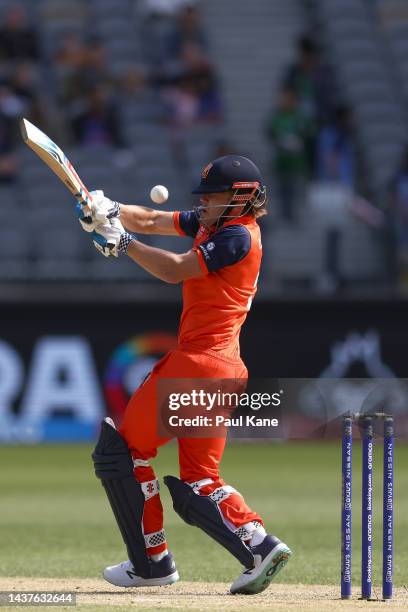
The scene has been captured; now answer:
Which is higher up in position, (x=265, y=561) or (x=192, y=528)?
(x=265, y=561)

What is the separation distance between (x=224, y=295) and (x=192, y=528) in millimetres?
3905

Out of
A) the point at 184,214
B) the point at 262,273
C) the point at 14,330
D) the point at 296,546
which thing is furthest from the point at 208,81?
the point at 184,214

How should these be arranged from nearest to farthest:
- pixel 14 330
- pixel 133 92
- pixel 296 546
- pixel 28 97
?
pixel 296 546 < pixel 14 330 < pixel 28 97 < pixel 133 92

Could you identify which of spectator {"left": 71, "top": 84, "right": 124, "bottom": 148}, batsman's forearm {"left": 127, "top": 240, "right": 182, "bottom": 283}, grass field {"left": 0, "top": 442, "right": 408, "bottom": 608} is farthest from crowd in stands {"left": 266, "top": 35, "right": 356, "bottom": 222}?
batsman's forearm {"left": 127, "top": 240, "right": 182, "bottom": 283}

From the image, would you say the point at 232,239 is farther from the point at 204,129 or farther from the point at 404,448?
the point at 204,129

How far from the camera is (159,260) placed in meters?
5.97

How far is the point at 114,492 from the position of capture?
6219 mm

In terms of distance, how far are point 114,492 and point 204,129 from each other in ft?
35.4

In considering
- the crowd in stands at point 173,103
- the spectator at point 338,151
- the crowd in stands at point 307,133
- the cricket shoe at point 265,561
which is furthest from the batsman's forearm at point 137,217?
the spectator at point 338,151

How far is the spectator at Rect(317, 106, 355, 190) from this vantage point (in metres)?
15.7

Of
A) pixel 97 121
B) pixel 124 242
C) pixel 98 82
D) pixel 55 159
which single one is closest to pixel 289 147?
pixel 97 121

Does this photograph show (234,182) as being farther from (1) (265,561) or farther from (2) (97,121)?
(2) (97,121)

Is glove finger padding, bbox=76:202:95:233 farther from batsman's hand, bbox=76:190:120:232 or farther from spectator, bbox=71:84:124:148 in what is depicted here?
spectator, bbox=71:84:124:148

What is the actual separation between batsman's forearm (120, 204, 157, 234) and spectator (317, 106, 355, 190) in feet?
29.5
